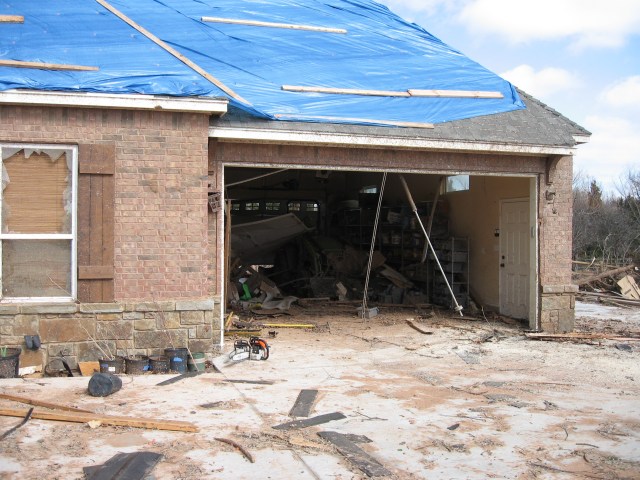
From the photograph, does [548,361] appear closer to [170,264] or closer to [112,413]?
[170,264]

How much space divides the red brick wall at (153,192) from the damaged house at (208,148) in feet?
0.06

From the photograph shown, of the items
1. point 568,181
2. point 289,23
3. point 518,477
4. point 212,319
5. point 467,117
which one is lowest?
point 518,477

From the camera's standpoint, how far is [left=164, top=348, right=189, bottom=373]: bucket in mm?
8609

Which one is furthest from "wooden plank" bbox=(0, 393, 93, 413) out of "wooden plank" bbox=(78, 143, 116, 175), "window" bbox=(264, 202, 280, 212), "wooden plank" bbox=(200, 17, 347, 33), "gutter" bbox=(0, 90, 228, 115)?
"window" bbox=(264, 202, 280, 212)

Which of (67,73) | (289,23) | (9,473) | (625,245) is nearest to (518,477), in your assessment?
(9,473)

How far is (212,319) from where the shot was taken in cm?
927

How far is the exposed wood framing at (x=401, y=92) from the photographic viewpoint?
10672mm

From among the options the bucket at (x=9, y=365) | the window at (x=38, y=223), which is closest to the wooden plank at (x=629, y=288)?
the window at (x=38, y=223)

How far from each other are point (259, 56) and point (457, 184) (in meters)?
6.14

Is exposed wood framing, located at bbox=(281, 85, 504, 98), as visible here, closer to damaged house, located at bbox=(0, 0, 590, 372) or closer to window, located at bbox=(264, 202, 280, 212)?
damaged house, located at bbox=(0, 0, 590, 372)

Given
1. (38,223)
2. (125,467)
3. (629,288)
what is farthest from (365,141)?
(629,288)

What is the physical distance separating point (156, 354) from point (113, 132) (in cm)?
301

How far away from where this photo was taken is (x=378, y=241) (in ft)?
57.7

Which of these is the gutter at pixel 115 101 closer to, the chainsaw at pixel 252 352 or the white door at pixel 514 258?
the chainsaw at pixel 252 352
